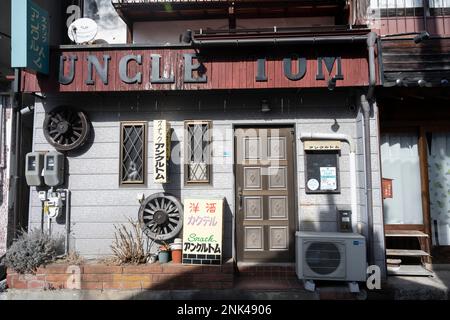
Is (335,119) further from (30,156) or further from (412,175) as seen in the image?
(30,156)

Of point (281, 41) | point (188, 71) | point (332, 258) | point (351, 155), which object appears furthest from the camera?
point (351, 155)

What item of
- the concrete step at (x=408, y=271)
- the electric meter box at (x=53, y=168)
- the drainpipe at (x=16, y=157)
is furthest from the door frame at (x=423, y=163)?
→ the drainpipe at (x=16, y=157)

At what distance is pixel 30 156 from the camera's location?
21.1ft

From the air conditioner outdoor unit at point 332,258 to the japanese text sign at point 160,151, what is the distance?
2682mm

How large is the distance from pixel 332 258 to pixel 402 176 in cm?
263

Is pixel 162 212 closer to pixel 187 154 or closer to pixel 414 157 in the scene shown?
pixel 187 154

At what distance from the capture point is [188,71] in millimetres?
6152

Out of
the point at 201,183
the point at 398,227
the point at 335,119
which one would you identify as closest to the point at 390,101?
the point at 335,119

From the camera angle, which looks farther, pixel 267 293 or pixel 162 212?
pixel 162 212

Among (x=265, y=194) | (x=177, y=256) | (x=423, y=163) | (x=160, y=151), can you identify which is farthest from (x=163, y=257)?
(x=423, y=163)

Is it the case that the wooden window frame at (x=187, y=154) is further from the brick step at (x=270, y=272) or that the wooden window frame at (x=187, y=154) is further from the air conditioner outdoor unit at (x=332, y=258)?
the air conditioner outdoor unit at (x=332, y=258)

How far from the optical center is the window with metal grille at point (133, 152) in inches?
261

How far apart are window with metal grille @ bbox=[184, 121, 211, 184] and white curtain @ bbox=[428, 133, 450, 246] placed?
453cm
